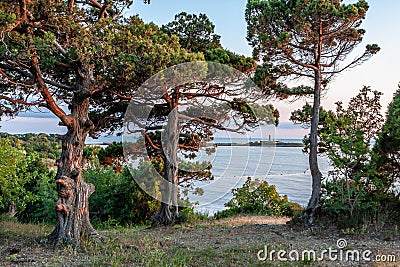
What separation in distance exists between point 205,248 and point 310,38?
3.94 metres

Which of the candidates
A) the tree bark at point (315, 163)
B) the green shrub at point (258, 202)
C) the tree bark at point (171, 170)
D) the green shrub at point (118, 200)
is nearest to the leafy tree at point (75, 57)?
the tree bark at point (315, 163)

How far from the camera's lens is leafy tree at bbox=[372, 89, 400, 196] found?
20.5 ft

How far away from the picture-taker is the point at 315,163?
268 inches

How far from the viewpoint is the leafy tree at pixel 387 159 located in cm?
624

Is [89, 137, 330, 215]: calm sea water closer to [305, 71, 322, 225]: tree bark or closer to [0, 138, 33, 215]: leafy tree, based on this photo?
[305, 71, 322, 225]: tree bark

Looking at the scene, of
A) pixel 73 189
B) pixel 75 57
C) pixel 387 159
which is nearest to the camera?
pixel 75 57

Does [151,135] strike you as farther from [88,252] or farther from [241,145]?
[88,252]

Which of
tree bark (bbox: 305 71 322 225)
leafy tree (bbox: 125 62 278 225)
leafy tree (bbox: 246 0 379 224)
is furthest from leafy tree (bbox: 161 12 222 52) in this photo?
tree bark (bbox: 305 71 322 225)

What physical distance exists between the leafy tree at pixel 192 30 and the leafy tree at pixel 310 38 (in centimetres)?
234

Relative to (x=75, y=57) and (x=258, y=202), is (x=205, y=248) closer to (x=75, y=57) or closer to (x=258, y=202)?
(x=75, y=57)

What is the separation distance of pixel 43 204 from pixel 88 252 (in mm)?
6164

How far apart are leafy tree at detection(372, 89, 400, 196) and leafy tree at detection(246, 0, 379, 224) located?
95 cm

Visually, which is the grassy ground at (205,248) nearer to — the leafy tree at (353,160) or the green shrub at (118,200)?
the leafy tree at (353,160)

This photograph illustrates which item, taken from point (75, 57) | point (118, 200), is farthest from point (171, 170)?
point (75, 57)
